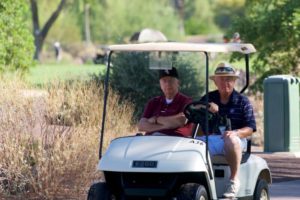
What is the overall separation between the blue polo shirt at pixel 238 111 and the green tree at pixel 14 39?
962 centimetres

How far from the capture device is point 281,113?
48.3ft

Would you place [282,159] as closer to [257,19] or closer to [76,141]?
[76,141]

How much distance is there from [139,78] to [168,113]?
1047cm

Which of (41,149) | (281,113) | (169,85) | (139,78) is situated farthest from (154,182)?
(139,78)

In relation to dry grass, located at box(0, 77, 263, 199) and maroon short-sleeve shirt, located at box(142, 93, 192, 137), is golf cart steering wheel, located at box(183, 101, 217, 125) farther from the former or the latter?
dry grass, located at box(0, 77, 263, 199)

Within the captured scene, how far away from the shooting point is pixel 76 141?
10.6 m

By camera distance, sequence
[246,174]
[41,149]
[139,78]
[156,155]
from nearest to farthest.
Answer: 1. [156,155]
2. [246,174]
3. [41,149]
4. [139,78]

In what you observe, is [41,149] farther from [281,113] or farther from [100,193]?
[281,113]

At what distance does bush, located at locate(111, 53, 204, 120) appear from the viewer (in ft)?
63.0

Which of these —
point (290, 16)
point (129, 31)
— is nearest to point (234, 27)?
point (290, 16)

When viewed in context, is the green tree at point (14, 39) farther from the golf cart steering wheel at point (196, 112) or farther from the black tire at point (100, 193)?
the black tire at point (100, 193)

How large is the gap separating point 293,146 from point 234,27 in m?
6.07

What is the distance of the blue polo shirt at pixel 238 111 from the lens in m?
8.95

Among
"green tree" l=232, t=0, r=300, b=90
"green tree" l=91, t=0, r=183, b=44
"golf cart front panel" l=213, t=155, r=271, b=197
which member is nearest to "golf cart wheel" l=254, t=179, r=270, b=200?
"golf cart front panel" l=213, t=155, r=271, b=197
